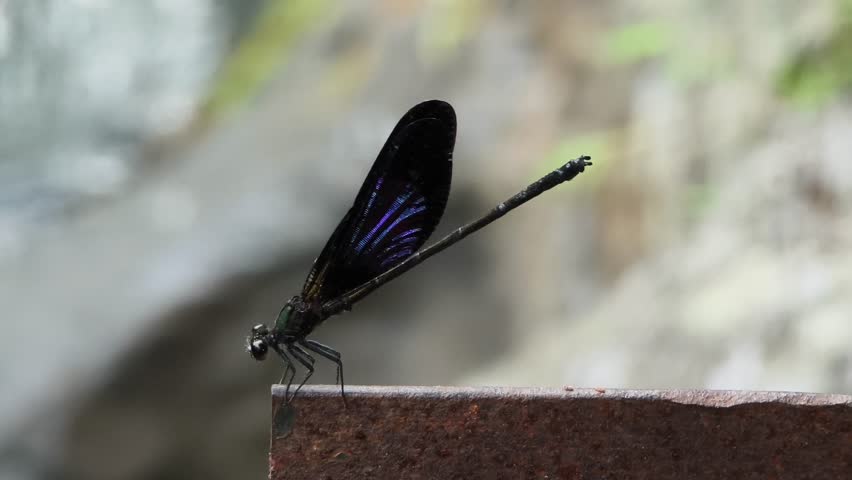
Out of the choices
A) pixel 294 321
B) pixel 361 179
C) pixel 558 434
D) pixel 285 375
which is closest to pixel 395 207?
pixel 294 321

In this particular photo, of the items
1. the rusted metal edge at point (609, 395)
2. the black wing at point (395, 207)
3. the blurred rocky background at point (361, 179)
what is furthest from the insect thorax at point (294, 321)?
the blurred rocky background at point (361, 179)

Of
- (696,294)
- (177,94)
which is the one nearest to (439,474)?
(696,294)

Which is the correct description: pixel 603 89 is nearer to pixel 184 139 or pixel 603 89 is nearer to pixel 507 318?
pixel 507 318

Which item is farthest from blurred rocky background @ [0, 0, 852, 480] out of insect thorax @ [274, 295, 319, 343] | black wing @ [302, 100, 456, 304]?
insect thorax @ [274, 295, 319, 343]

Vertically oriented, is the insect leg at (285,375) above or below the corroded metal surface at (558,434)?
above

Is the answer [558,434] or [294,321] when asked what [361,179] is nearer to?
[294,321]

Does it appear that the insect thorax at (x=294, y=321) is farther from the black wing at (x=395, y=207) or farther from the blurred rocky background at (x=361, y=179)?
the blurred rocky background at (x=361, y=179)

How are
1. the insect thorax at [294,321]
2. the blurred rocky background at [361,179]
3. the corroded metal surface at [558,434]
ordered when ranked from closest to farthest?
the corroded metal surface at [558,434] → the insect thorax at [294,321] → the blurred rocky background at [361,179]
